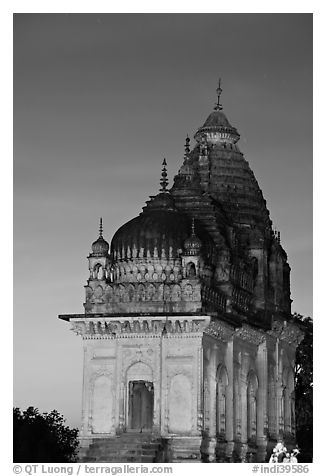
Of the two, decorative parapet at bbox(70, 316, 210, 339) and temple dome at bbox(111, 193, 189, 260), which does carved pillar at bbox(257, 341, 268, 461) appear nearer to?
temple dome at bbox(111, 193, 189, 260)

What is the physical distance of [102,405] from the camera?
39812 mm

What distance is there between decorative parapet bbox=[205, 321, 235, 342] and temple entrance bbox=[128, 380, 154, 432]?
221 centimetres

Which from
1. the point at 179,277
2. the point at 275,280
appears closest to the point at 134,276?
the point at 179,277

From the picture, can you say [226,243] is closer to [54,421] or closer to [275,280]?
[275,280]

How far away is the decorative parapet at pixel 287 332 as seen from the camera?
44469 millimetres

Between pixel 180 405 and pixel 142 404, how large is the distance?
289 centimetres

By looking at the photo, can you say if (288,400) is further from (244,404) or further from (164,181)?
(164,181)

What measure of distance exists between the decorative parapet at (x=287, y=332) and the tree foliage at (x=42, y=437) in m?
6.32

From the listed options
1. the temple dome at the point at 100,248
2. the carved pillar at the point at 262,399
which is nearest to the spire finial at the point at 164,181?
the temple dome at the point at 100,248

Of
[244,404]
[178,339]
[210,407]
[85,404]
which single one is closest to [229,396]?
[244,404]

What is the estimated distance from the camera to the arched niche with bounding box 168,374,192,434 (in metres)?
38.8

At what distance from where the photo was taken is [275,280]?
4528 centimetres
